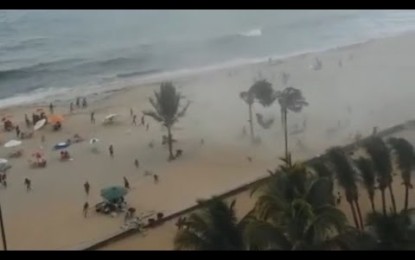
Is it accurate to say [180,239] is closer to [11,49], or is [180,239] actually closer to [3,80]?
[3,80]

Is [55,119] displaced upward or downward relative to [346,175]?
downward

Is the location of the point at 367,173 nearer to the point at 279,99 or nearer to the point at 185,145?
the point at 185,145

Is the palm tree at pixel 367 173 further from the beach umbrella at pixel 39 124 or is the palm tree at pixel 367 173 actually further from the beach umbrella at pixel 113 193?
the beach umbrella at pixel 39 124

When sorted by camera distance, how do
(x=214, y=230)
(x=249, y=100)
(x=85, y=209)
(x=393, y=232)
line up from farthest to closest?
(x=249, y=100), (x=85, y=209), (x=393, y=232), (x=214, y=230)

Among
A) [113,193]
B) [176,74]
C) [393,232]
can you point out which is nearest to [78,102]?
[176,74]

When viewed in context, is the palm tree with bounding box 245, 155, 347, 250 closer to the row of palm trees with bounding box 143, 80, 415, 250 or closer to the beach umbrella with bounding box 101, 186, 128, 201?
the row of palm trees with bounding box 143, 80, 415, 250

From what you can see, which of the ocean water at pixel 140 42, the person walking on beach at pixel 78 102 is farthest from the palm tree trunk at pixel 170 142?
the ocean water at pixel 140 42
